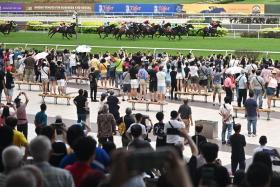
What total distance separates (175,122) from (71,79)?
65.4ft

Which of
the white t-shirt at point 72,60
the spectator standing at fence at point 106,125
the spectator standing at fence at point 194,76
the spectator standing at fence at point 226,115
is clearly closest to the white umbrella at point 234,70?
the spectator standing at fence at point 194,76

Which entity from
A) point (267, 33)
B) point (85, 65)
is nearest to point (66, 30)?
point (267, 33)

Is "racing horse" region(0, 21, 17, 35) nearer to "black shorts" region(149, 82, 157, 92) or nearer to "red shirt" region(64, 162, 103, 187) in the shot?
"black shorts" region(149, 82, 157, 92)

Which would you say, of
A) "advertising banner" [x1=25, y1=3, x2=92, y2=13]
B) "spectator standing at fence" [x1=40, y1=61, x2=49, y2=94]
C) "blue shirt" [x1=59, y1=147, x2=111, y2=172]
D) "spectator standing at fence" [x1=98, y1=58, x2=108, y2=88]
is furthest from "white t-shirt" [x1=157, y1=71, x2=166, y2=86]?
"advertising banner" [x1=25, y1=3, x2=92, y2=13]

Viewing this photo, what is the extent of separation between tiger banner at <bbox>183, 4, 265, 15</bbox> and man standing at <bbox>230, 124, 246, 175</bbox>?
51.9 m

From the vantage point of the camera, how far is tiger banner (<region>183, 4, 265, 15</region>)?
66556 millimetres

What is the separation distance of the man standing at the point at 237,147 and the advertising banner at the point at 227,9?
2073 inches

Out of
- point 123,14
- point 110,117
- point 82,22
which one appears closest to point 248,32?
point 82,22

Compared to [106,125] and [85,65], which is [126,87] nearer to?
[85,65]

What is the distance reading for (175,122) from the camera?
14.0 metres

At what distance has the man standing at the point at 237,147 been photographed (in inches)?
564

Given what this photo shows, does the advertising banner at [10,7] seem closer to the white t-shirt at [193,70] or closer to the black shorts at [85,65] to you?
the black shorts at [85,65]

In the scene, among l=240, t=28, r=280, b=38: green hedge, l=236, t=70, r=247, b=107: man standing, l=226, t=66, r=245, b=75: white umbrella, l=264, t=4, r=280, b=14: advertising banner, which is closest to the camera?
l=236, t=70, r=247, b=107: man standing

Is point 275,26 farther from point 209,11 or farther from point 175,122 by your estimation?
point 175,122
